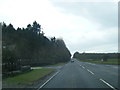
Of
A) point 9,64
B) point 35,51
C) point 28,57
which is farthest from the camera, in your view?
point 35,51

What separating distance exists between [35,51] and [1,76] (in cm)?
5403

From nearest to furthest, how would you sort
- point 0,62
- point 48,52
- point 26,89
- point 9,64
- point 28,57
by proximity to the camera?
point 26,89, point 0,62, point 9,64, point 28,57, point 48,52

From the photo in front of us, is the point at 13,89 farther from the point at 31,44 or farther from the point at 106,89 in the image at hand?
the point at 31,44

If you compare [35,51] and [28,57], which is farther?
[35,51]

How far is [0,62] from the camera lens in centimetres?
2722

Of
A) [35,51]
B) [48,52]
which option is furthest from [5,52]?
[48,52]

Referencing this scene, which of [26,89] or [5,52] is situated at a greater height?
[5,52]

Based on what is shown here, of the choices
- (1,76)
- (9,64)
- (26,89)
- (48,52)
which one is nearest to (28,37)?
(48,52)

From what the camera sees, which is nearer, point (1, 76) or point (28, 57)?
point (1, 76)

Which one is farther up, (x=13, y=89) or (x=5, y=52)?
(x=5, y=52)

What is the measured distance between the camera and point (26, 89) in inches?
554

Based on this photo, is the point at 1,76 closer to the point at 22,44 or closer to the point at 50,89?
the point at 50,89

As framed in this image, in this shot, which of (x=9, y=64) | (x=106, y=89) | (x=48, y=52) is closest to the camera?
(x=106, y=89)

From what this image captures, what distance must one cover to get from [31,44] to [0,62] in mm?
45813
